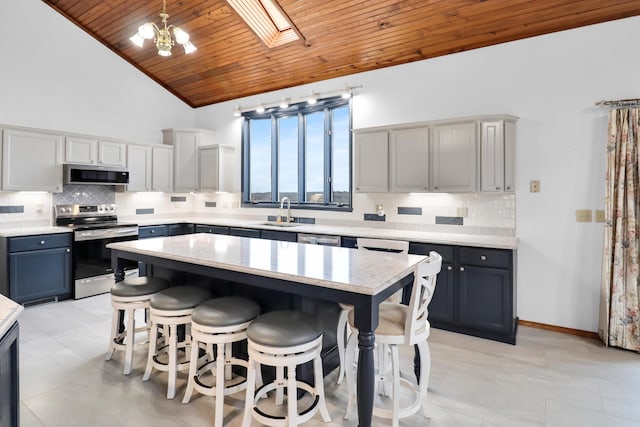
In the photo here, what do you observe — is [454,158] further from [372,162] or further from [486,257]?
[486,257]

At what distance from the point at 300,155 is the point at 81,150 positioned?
2908 millimetres

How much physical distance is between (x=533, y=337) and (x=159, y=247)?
11.2ft

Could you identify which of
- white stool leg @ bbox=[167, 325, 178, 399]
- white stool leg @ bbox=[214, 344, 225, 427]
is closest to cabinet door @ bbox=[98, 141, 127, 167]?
white stool leg @ bbox=[167, 325, 178, 399]

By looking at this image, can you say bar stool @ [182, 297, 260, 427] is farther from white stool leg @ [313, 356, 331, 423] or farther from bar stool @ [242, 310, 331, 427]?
white stool leg @ [313, 356, 331, 423]

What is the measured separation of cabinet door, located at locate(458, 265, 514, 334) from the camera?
323 cm

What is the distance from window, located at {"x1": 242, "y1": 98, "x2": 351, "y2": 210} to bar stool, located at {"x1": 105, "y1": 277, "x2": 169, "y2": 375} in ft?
8.94

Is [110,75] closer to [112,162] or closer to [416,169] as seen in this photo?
[112,162]

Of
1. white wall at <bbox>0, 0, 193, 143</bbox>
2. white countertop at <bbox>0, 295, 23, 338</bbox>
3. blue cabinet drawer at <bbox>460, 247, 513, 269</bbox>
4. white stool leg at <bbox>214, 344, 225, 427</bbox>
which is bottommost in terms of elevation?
white stool leg at <bbox>214, 344, 225, 427</bbox>

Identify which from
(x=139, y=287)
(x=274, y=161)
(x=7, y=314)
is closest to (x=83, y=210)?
(x=274, y=161)

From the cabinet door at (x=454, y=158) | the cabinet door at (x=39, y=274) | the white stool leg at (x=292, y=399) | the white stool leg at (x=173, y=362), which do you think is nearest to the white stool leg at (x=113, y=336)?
the white stool leg at (x=173, y=362)

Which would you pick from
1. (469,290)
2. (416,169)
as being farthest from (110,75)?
(469,290)

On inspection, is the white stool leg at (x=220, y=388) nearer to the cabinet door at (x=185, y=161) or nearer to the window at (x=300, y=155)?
the window at (x=300, y=155)

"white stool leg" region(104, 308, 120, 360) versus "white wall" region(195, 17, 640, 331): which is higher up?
"white wall" region(195, 17, 640, 331)

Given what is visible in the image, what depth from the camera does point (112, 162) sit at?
5145mm
